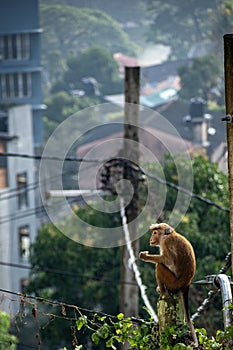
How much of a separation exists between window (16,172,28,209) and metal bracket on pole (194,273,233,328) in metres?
27.0

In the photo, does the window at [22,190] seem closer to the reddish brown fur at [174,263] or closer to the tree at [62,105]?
the reddish brown fur at [174,263]

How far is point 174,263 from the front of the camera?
18.8ft

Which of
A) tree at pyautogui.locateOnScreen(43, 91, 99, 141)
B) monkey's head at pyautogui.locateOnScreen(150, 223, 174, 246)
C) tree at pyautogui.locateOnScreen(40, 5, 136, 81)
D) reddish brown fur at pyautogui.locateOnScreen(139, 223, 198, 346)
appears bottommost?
tree at pyautogui.locateOnScreen(43, 91, 99, 141)

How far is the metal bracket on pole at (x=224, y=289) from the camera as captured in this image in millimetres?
5633

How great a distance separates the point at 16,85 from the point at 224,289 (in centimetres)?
5915

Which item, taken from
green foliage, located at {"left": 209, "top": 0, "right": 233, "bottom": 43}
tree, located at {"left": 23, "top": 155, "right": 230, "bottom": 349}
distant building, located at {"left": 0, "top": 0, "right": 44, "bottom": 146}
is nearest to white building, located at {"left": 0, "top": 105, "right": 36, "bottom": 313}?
tree, located at {"left": 23, "top": 155, "right": 230, "bottom": 349}

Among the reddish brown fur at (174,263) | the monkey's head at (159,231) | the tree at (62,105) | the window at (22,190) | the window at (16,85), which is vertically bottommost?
the tree at (62,105)

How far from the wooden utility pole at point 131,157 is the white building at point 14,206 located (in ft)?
60.8

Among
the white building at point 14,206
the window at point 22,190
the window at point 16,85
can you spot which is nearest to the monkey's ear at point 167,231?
the white building at point 14,206

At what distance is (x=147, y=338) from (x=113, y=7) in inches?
4164

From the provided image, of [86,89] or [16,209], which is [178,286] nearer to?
[16,209]

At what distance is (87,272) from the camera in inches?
851

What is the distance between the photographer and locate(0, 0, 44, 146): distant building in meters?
61.1

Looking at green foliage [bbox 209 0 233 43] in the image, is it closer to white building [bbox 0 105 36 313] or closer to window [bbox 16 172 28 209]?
white building [bbox 0 105 36 313]
